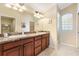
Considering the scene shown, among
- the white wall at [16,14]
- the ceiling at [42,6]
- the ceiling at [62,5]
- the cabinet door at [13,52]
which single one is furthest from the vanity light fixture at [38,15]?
the cabinet door at [13,52]

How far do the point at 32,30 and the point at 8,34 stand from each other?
0.56 meters

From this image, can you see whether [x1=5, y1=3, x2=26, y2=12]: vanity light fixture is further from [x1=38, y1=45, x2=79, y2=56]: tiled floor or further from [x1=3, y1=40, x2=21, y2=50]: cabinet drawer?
[x1=38, y1=45, x2=79, y2=56]: tiled floor

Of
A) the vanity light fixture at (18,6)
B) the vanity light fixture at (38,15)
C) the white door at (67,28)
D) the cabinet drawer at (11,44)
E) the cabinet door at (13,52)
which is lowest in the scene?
the cabinet door at (13,52)

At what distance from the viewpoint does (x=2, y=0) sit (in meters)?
2.32

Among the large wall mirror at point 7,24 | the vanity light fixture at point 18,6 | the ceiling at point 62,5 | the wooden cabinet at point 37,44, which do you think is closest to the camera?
the large wall mirror at point 7,24

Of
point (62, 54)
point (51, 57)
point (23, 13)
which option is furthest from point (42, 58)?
point (23, 13)

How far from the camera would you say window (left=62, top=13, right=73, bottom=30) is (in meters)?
2.55

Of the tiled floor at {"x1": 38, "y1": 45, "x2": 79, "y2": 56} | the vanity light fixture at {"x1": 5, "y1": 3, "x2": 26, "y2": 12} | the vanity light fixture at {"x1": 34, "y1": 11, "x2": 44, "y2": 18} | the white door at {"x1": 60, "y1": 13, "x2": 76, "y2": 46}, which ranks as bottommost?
the tiled floor at {"x1": 38, "y1": 45, "x2": 79, "y2": 56}

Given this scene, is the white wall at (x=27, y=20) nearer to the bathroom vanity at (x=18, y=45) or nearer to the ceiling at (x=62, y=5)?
the bathroom vanity at (x=18, y=45)

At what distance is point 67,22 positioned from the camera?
102 inches

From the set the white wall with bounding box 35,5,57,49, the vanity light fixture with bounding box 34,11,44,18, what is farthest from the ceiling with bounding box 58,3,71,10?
the vanity light fixture with bounding box 34,11,44,18

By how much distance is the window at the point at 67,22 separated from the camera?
255cm

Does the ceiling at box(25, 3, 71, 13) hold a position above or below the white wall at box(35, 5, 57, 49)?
above

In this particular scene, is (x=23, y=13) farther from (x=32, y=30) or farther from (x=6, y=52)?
(x=6, y=52)
